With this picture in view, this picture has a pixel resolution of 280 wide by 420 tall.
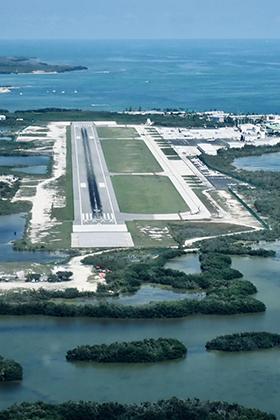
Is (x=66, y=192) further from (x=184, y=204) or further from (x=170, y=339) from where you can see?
(x=170, y=339)

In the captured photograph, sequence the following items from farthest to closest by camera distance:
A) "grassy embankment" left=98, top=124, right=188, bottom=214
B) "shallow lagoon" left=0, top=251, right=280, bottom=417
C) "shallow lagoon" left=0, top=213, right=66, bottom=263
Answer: "grassy embankment" left=98, top=124, right=188, bottom=214 → "shallow lagoon" left=0, top=213, right=66, bottom=263 → "shallow lagoon" left=0, top=251, right=280, bottom=417

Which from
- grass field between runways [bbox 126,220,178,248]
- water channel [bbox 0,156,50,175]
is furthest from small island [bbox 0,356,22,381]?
water channel [bbox 0,156,50,175]

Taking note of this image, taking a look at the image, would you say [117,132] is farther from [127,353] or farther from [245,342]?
[127,353]

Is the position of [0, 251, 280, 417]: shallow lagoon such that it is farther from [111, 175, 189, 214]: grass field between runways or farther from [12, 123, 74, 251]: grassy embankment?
[111, 175, 189, 214]: grass field between runways

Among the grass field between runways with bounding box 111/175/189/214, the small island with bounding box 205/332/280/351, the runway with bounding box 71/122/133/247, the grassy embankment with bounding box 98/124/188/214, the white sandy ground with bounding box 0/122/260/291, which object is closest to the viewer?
the small island with bounding box 205/332/280/351

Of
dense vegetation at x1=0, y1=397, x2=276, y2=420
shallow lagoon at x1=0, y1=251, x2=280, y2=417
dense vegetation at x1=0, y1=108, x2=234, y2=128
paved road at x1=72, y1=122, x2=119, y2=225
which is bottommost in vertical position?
shallow lagoon at x1=0, y1=251, x2=280, y2=417

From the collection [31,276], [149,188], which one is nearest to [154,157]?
[149,188]

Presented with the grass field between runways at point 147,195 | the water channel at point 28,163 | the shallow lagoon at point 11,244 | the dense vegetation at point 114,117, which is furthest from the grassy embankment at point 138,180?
the dense vegetation at point 114,117
